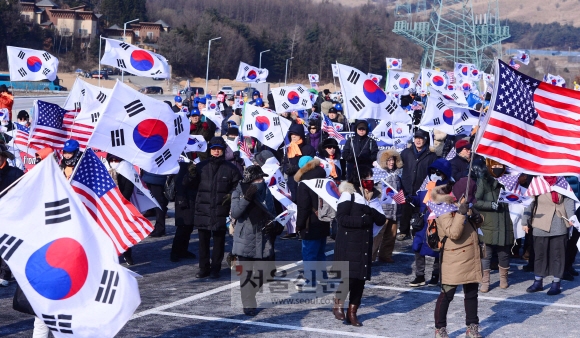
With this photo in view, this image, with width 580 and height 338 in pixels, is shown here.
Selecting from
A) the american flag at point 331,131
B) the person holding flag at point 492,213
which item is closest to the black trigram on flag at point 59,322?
the person holding flag at point 492,213

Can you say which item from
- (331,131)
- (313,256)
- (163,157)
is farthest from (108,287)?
(331,131)

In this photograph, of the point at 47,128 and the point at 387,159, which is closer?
the point at 387,159

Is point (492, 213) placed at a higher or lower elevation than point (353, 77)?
lower

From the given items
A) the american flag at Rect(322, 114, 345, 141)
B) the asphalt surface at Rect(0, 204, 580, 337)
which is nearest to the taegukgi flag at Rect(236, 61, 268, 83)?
the american flag at Rect(322, 114, 345, 141)

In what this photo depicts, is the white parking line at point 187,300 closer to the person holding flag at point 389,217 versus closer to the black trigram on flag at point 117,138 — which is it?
the black trigram on flag at point 117,138

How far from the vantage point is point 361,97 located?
12.1 meters

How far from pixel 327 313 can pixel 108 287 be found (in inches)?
133

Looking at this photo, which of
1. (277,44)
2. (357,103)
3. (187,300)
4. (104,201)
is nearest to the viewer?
(104,201)

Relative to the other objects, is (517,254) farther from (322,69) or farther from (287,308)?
(322,69)

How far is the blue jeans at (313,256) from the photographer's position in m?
10.3

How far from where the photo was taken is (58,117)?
13.7 meters

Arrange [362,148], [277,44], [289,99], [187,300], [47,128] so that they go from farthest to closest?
1. [277,44]
2. [289,99]
3. [362,148]
4. [47,128]
5. [187,300]

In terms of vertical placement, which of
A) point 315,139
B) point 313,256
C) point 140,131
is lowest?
point 313,256

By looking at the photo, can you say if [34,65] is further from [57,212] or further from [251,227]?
[57,212]
